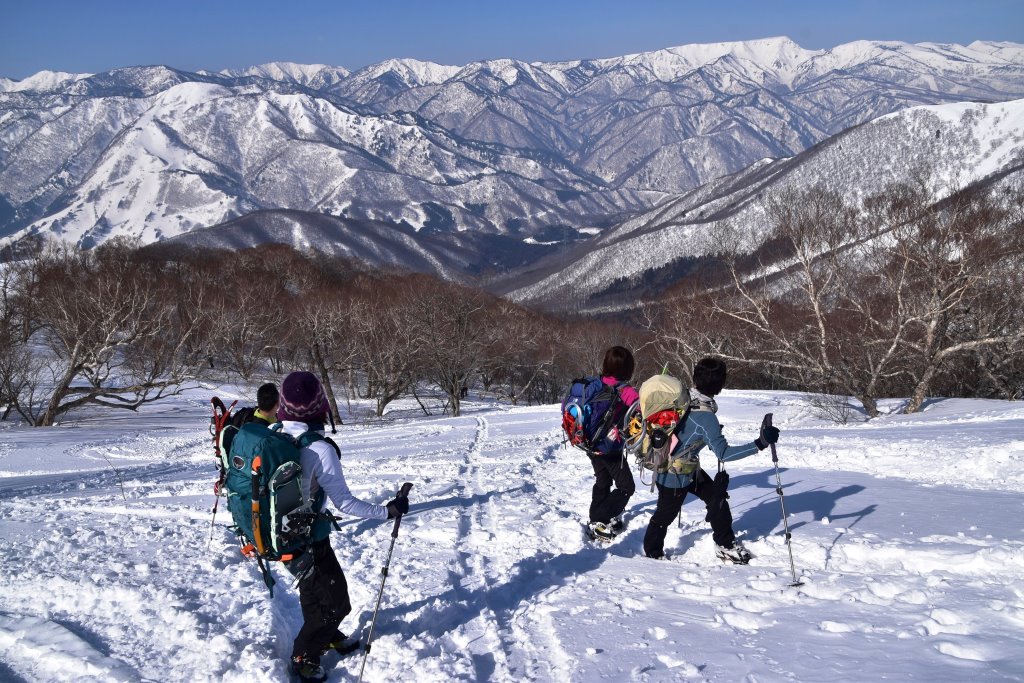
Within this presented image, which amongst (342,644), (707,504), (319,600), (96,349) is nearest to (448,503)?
(707,504)

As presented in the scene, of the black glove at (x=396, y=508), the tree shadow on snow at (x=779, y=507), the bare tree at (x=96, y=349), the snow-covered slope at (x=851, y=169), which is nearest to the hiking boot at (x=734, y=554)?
the tree shadow on snow at (x=779, y=507)

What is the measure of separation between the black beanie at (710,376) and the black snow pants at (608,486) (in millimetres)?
1273

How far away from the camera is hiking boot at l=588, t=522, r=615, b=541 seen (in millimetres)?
7036

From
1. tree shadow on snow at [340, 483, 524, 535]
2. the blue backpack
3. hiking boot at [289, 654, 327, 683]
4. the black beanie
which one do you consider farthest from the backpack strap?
hiking boot at [289, 654, 327, 683]

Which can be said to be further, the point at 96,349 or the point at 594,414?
the point at 96,349

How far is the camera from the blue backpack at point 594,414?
22.0 feet

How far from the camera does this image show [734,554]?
6168 millimetres

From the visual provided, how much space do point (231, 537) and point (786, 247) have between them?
62.3 feet

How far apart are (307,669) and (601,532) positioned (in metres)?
3.42

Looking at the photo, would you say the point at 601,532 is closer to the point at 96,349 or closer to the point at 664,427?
the point at 664,427

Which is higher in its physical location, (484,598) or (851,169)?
(851,169)

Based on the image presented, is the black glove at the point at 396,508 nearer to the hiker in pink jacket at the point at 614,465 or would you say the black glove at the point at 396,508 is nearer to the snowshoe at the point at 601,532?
the hiker in pink jacket at the point at 614,465

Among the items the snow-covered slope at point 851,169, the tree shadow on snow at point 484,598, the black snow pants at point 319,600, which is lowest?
the tree shadow on snow at point 484,598

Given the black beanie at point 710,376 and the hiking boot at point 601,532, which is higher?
the black beanie at point 710,376
